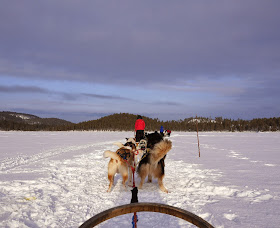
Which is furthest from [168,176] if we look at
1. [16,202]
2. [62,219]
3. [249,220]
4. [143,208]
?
[143,208]

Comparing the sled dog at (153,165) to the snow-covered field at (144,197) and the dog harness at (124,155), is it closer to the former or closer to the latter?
the snow-covered field at (144,197)

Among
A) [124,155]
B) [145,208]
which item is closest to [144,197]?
[124,155]

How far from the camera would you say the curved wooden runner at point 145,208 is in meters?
1.22

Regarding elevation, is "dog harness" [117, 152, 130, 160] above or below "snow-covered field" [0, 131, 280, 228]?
above

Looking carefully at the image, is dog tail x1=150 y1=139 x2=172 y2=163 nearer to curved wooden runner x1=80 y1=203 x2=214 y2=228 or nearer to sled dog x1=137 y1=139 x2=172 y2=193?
sled dog x1=137 y1=139 x2=172 y2=193

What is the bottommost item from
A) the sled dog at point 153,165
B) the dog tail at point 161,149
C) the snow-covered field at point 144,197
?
the snow-covered field at point 144,197

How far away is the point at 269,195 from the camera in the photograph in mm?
4570

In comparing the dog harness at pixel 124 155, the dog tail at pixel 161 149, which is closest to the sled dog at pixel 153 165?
the dog tail at pixel 161 149

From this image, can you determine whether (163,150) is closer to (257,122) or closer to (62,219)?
(62,219)

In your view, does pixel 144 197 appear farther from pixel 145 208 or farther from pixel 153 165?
pixel 145 208

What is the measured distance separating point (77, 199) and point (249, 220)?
3448mm

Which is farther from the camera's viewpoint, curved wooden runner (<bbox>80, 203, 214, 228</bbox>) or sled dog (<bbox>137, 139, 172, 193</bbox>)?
sled dog (<bbox>137, 139, 172, 193</bbox>)

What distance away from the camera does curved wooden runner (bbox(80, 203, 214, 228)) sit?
1217 mm

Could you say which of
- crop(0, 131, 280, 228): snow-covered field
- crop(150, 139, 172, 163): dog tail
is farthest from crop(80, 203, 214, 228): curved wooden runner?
crop(150, 139, 172, 163): dog tail
